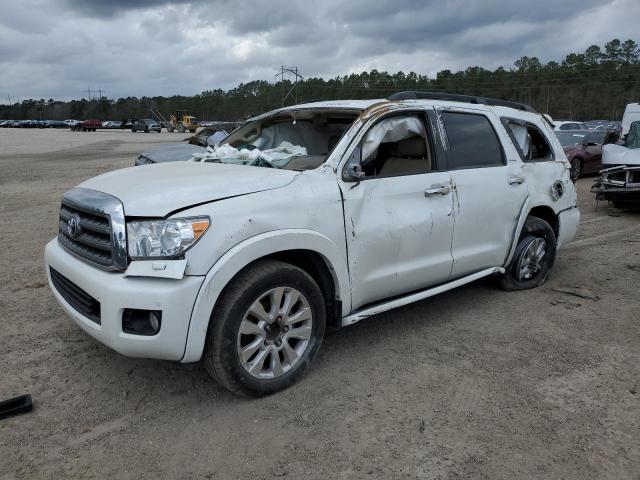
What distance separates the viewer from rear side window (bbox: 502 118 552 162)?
504cm

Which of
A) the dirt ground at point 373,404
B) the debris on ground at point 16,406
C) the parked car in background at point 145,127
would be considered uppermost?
the parked car in background at point 145,127

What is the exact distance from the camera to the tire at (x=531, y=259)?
5125mm

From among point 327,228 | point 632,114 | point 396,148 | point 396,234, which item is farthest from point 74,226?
point 632,114

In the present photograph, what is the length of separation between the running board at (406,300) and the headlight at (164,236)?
1.26 meters

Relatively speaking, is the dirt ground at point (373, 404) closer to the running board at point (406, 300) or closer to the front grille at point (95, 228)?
the running board at point (406, 300)

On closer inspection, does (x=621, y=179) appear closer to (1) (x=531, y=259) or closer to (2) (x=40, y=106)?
(1) (x=531, y=259)

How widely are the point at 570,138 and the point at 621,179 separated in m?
6.50

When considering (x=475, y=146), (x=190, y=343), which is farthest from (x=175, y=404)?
(x=475, y=146)

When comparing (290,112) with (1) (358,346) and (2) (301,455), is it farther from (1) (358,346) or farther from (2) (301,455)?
(2) (301,455)

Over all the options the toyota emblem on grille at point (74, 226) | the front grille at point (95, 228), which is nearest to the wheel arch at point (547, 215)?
the front grille at point (95, 228)

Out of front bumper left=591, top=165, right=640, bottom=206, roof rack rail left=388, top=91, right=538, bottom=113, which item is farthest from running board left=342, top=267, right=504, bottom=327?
front bumper left=591, top=165, right=640, bottom=206

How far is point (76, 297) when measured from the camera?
3.27 meters

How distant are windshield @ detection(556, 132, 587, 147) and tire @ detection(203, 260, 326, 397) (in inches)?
554

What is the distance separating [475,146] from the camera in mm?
4562
